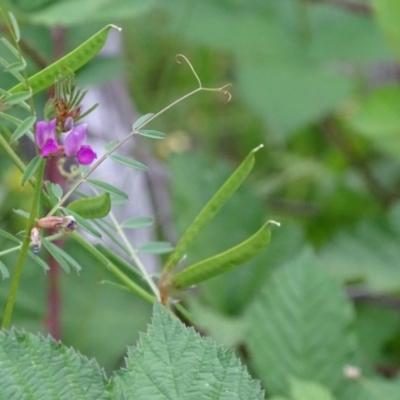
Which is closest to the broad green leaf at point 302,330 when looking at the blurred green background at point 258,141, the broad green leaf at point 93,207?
the blurred green background at point 258,141

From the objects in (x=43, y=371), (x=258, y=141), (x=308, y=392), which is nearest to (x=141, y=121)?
(x=43, y=371)

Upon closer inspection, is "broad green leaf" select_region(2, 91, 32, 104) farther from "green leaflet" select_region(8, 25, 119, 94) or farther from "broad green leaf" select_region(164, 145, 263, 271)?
"broad green leaf" select_region(164, 145, 263, 271)

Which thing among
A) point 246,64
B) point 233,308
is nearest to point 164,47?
point 246,64

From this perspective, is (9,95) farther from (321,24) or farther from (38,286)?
(321,24)

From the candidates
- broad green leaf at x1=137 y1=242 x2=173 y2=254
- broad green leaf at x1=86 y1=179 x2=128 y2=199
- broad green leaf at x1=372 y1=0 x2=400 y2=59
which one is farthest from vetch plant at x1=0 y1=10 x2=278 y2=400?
broad green leaf at x1=372 y1=0 x2=400 y2=59

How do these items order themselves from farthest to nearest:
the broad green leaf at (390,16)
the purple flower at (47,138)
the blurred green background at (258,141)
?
the broad green leaf at (390,16) < the blurred green background at (258,141) < the purple flower at (47,138)

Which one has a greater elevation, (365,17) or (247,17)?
(247,17)

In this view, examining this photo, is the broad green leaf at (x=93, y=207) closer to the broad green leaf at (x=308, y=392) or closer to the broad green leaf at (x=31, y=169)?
the broad green leaf at (x=31, y=169)

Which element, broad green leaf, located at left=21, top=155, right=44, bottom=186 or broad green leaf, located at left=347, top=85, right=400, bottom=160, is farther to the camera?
broad green leaf, located at left=347, top=85, right=400, bottom=160
